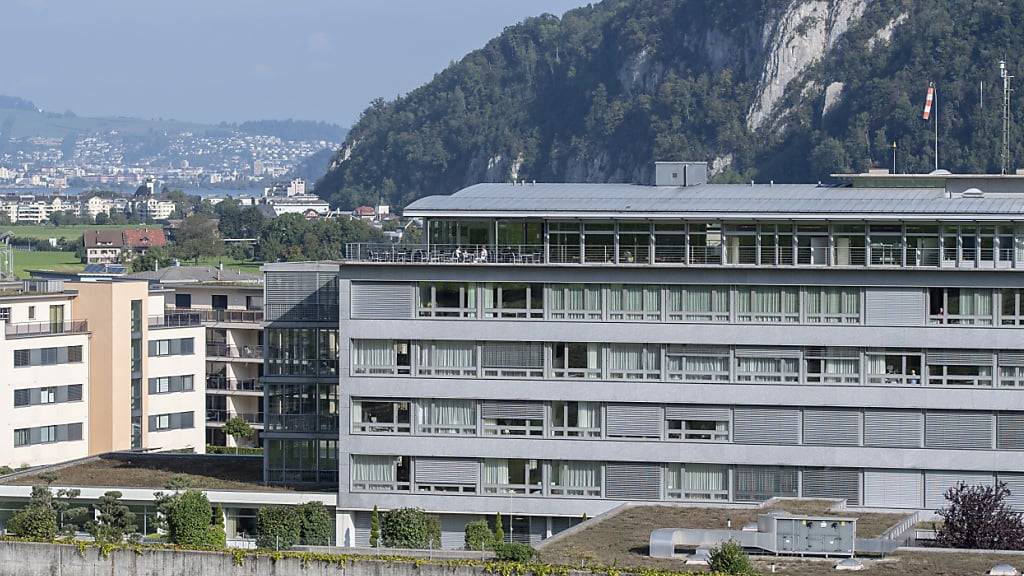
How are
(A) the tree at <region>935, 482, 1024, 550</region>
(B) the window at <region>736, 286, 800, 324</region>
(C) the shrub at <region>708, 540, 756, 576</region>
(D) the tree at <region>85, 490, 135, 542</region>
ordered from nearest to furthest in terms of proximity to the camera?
1. (C) the shrub at <region>708, 540, 756, 576</region>
2. (A) the tree at <region>935, 482, 1024, 550</region>
3. (D) the tree at <region>85, 490, 135, 542</region>
4. (B) the window at <region>736, 286, 800, 324</region>

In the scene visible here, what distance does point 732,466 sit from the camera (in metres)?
49.2

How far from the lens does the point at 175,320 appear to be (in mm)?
77500

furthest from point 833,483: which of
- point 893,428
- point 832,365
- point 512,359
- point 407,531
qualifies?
point 407,531

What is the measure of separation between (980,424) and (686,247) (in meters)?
7.54

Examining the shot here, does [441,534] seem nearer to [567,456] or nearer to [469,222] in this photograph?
[567,456]

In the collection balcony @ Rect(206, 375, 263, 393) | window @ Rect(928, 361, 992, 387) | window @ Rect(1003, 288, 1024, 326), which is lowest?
balcony @ Rect(206, 375, 263, 393)

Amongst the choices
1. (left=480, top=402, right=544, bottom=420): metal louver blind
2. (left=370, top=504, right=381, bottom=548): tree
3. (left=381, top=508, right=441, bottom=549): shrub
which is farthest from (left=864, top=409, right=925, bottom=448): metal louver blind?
(left=370, top=504, right=381, bottom=548): tree

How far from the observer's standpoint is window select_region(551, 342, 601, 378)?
49906 millimetres

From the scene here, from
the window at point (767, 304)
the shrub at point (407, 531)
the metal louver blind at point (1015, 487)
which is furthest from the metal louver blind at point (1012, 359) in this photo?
the shrub at point (407, 531)

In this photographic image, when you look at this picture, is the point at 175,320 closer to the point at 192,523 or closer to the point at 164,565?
the point at 192,523

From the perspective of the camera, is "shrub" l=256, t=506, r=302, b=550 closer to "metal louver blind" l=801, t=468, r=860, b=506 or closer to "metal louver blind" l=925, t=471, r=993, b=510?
"metal louver blind" l=801, t=468, r=860, b=506

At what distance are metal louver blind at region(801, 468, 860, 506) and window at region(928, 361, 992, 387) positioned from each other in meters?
2.68

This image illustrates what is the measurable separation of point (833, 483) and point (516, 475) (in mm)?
7070

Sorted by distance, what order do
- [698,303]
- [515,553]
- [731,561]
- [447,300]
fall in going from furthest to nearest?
[447,300]
[698,303]
[515,553]
[731,561]
